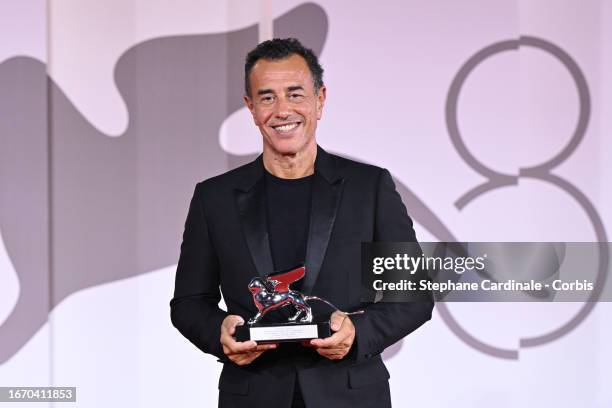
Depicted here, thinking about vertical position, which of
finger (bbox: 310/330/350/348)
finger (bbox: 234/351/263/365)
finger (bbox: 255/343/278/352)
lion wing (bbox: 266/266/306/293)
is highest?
lion wing (bbox: 266/266/306/293)

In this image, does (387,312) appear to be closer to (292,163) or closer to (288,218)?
(288,218)

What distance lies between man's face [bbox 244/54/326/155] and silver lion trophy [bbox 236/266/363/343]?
34 cm

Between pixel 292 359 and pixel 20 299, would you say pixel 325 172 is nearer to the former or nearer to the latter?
pixel 292 359

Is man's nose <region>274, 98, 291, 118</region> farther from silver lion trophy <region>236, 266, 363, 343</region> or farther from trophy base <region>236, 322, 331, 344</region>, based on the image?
trophy base <region>236, 322, 331, 344</region>

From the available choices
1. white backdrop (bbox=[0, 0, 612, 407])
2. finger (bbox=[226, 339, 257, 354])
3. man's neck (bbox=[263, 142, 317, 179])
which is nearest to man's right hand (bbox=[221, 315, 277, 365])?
finger (bbox=[226, 339, 257, 354])

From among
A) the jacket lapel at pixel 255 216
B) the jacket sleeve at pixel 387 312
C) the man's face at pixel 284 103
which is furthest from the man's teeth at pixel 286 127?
the jacket sleeve at pixel 387 312

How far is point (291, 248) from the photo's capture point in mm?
1820

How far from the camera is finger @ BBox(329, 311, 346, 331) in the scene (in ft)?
5.53

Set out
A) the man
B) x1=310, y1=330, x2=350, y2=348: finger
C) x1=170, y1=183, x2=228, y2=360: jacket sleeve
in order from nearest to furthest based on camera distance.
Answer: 1. x1=310, y1=330, x2=350, y2=348: finger
2. the man
3. x1=170, y1=183, x2=228, y2=360: jacket sleeve

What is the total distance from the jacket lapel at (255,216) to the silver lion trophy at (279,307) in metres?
0.04

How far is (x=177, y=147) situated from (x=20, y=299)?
0.81 meters

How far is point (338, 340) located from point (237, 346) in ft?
0.70

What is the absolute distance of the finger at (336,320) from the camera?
1.69 meters

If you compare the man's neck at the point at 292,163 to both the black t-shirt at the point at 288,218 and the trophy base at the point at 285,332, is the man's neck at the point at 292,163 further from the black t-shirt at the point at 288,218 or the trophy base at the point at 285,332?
the trophy base at the point at 285,332
